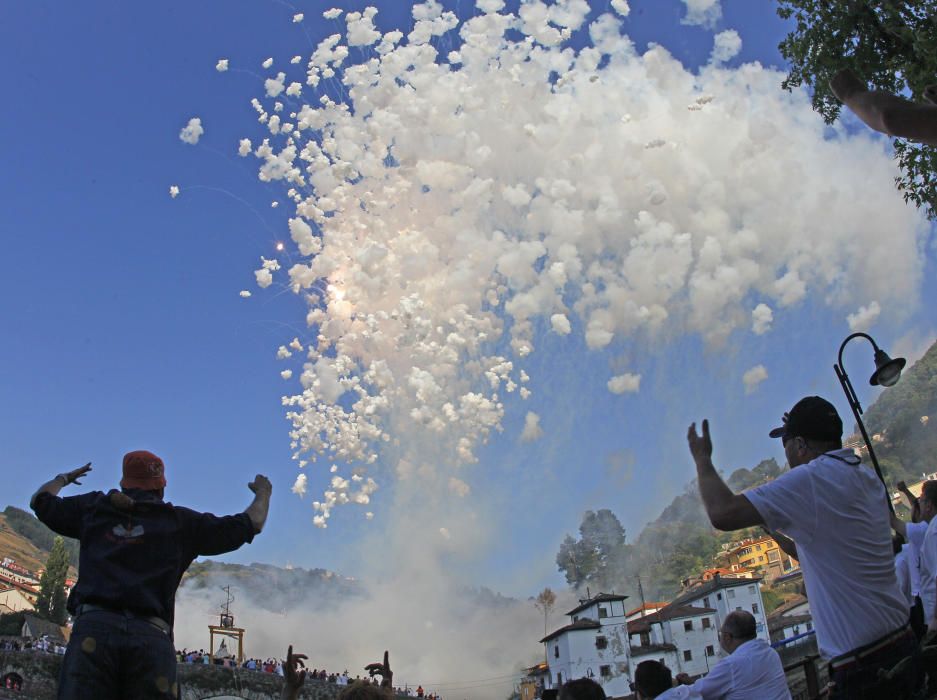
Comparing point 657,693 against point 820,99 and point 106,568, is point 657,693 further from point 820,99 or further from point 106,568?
point 820,99

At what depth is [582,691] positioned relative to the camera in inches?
189

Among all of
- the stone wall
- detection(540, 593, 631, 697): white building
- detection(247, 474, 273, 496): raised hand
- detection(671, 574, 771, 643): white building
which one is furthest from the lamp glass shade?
detection(671, 574, 771, 643): white building

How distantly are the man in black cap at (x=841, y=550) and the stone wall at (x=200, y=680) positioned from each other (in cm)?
3609

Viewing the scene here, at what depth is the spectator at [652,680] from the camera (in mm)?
5715

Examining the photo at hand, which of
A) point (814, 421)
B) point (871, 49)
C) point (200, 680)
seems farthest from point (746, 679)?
point (200, 680)

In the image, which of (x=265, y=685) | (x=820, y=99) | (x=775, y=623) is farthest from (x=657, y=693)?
(x=775, y=623)

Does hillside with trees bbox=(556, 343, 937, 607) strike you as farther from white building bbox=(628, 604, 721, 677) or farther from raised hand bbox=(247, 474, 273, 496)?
raised hand bbox=(247, 474, 273, 496)

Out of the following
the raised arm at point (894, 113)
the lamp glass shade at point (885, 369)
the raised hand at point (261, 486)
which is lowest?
the raised hand at point (261, 486)

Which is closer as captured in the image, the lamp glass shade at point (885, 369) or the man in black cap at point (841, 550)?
the man in black cap at point (841, 550)

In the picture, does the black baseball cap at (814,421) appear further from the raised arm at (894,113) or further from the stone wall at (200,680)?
the stone wall at (200,680)

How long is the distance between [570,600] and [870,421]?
2828 inches

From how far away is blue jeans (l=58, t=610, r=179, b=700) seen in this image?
3.46 metres

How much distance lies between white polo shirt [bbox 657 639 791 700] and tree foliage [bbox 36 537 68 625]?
317 feet

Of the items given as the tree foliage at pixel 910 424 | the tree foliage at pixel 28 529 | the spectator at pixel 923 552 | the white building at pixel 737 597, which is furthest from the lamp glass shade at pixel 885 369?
the tree foliage at pixel 28 529
